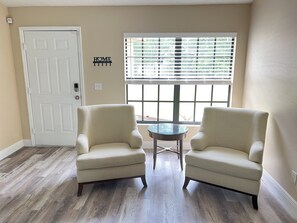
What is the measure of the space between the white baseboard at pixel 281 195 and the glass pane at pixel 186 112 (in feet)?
4.89

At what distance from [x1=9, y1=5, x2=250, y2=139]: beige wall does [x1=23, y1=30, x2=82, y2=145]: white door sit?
175mm

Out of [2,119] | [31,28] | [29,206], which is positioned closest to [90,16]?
[31,28]

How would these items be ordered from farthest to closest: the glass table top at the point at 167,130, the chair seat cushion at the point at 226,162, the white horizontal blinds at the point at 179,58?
the white horizontal blinds at the point at 179,58 → the glass table top at the point at 167,130 → the chair seat cushion at the point at 226,162

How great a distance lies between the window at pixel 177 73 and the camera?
356cm

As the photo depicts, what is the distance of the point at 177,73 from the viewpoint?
3.67 meters

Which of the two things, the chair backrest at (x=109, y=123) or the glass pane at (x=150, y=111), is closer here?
the chair backrest at (x=109, y=123)

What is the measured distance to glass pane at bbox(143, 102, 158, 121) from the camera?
3.90 meters

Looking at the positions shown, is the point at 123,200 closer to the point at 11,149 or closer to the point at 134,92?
the point at 134,92

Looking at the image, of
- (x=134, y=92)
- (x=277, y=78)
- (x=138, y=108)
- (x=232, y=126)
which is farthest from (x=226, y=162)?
(x=134, y=92)

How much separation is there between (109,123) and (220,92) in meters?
2.03

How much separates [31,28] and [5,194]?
8.56 ft

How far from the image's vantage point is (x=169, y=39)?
3564 mm

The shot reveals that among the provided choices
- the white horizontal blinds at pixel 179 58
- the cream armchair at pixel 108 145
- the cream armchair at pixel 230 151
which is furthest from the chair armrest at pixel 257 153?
the white horizontal blinds at pixel 179 58

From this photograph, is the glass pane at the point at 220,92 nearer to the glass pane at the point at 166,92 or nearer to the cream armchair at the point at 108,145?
the glass pane at the point at 166,92
